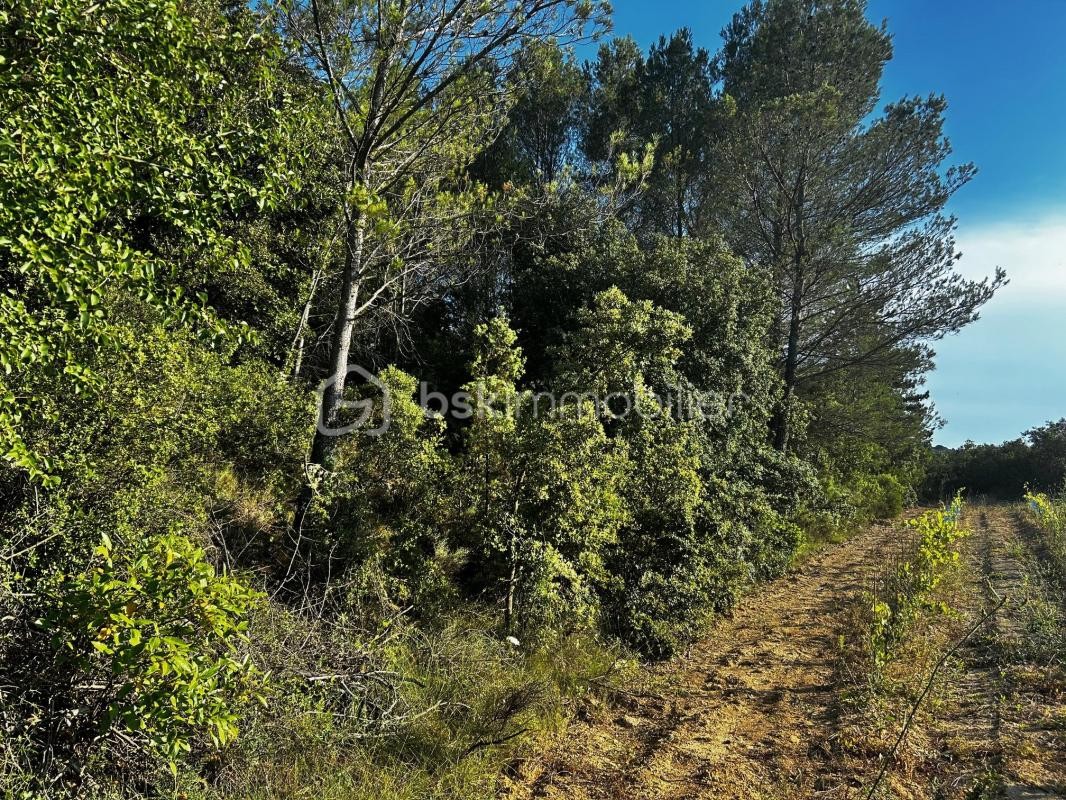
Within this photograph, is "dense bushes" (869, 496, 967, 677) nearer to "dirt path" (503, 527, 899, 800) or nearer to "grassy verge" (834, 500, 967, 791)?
"grassy verge" (834, 500, 967, 791)

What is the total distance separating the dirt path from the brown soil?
1 cm

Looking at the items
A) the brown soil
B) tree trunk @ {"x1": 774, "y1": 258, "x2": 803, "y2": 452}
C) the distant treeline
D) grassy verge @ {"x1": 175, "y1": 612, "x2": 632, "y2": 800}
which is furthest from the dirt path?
the distant treeline

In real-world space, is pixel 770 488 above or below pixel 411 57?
below

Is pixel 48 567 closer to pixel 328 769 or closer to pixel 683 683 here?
pixel 328 769

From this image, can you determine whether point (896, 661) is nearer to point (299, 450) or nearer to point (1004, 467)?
point (299, 450)

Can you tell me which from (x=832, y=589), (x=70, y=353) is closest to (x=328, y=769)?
(x=70, y=353)

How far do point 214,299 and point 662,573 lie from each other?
27.7 ft

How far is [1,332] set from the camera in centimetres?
265

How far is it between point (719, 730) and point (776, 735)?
41cm

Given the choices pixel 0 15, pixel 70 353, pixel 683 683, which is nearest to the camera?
pixel 0 15

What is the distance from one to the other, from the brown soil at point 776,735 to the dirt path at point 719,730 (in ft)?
0.04

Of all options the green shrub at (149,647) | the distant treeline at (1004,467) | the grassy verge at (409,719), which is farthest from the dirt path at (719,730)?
the distant treeline at (1004,467)

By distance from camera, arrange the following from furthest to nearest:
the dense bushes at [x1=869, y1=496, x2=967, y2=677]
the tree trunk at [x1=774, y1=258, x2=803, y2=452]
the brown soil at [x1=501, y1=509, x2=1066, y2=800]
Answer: the tree trunk at [x1=774, y1=258, x2=803, y2=452]
the dense bushes at [x1=869, y1=496, x2=967, y2=677]
the brown soil at [x1=501, y1=509, x2=1066, y2=800]

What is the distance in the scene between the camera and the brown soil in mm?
3543
